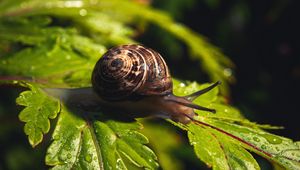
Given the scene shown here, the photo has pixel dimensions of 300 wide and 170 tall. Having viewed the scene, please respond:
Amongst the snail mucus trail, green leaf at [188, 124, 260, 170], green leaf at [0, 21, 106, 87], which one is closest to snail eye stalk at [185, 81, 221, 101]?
the snail mucus trail

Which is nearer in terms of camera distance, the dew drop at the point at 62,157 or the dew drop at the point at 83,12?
the dew drop at the point at 62,157

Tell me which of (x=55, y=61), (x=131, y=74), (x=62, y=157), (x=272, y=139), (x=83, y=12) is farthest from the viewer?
(x=83, y=12)

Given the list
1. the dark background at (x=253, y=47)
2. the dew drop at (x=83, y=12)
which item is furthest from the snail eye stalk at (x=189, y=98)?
the dark background at (x=253, y=47)

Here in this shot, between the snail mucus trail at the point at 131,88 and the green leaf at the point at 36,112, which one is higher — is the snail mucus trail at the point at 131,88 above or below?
above

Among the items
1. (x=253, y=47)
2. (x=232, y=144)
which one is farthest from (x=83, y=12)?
(x=253, y=47)

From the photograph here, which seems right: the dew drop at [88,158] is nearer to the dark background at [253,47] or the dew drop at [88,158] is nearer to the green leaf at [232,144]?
the green leaf at [232,144]

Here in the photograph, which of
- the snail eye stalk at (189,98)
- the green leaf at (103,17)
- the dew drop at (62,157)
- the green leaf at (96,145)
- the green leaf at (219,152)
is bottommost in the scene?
the dew drop at (62,157)

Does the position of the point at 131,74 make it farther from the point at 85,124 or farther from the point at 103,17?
the point at 103,17
